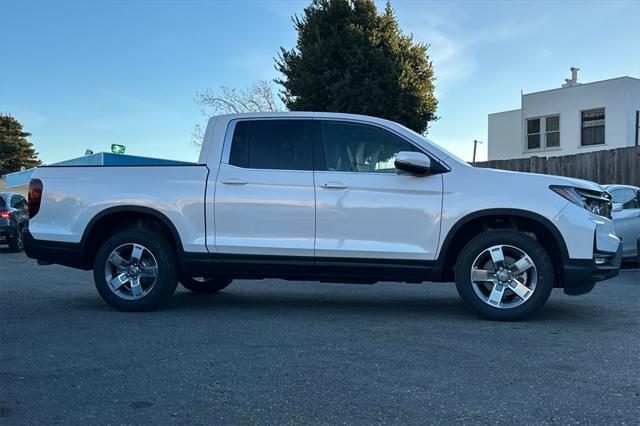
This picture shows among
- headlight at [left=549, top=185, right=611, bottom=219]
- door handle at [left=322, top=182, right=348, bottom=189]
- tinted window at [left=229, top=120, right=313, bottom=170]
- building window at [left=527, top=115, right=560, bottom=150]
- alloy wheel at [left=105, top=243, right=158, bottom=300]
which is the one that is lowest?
alloy wheel at [left=105, top=243, right=158, bottom=300]

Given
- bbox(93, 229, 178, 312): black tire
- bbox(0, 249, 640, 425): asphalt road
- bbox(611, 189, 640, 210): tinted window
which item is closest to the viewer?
bbox(0, 249, 640, 425): asphalt road

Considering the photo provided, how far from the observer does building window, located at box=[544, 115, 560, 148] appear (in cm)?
2664

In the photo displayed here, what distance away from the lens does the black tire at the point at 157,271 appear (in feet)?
20.5

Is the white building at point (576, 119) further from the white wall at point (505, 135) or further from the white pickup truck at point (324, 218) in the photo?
the white pickup truck at point (324, 218)

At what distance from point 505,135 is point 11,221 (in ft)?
72.8

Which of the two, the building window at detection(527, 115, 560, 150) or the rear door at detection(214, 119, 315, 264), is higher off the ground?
the building window at detection(527, 115, 560, 150)

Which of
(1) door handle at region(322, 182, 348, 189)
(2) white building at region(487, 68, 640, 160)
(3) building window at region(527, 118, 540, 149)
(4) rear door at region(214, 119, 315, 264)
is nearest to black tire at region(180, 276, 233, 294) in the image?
(4) rear door at region(214, 119, 315, 264)

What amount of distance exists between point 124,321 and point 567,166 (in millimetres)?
13220

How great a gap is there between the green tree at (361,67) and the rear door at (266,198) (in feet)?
53.4

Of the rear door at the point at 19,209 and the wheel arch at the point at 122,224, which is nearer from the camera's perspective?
the wheel arch at the point at 122,224

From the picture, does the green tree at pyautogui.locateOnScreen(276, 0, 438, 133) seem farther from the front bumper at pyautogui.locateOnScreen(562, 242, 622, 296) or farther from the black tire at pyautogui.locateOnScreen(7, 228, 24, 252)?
the front bumper at pyautogui.locateOnScreen(562, 242, 622, 296)

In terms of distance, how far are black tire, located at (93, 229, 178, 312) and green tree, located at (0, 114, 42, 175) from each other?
68.3 metres

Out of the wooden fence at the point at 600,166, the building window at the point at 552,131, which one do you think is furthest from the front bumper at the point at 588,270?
the building window at the point at 552,131

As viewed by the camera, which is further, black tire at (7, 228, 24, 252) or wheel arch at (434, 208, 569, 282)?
black tire at (7, 228, 24, 252)
